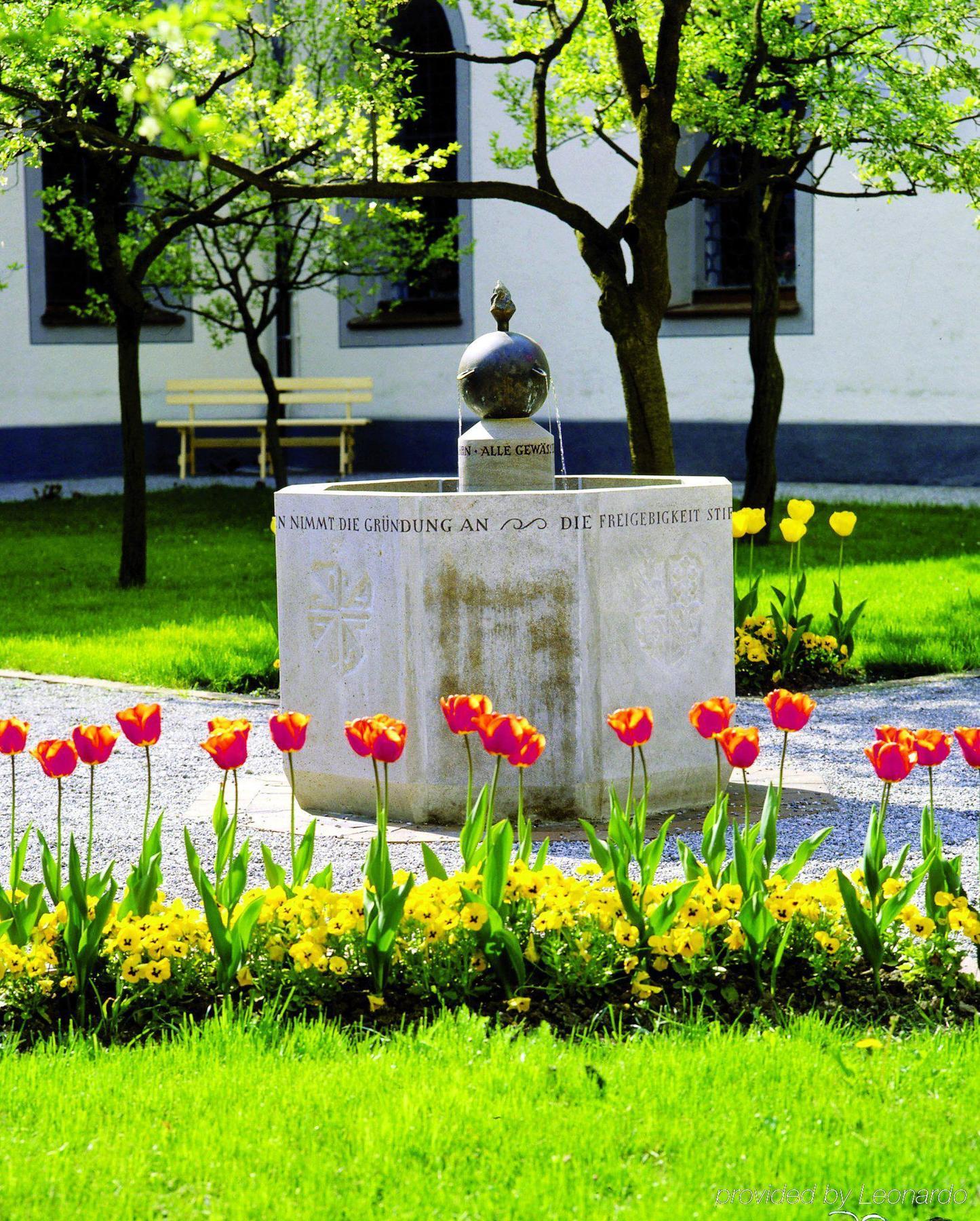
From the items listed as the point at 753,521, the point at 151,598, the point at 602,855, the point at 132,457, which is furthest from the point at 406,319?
the point at 602,855

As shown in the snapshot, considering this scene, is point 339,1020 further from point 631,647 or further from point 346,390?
point 346,390

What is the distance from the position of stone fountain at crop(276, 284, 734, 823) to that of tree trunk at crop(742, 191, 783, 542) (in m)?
7.45

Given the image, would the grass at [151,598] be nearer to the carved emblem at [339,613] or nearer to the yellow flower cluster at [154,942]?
the carved emblem at [339,613]

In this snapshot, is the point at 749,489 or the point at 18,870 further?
the point at 749,489

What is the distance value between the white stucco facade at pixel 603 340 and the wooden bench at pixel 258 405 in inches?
17.8

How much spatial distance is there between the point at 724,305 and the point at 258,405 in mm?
6817

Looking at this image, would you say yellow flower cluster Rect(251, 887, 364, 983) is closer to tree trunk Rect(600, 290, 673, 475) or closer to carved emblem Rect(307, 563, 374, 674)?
carved emblem Rect(307, 563, 374, 674)

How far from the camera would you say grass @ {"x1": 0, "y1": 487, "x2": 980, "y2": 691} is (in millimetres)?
9438

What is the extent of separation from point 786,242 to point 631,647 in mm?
15868

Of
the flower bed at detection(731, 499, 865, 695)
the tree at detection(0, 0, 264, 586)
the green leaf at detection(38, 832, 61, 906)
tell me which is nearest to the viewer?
the green leaf at detection(38, 832, 61, 906)

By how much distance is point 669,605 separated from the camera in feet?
20.2

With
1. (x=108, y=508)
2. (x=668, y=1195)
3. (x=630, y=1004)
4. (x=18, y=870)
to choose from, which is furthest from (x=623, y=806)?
(x=108, y=508)

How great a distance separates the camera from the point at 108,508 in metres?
19.0

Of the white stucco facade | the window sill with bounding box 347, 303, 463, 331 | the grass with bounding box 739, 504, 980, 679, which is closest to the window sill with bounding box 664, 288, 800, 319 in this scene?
the white stucco facade
